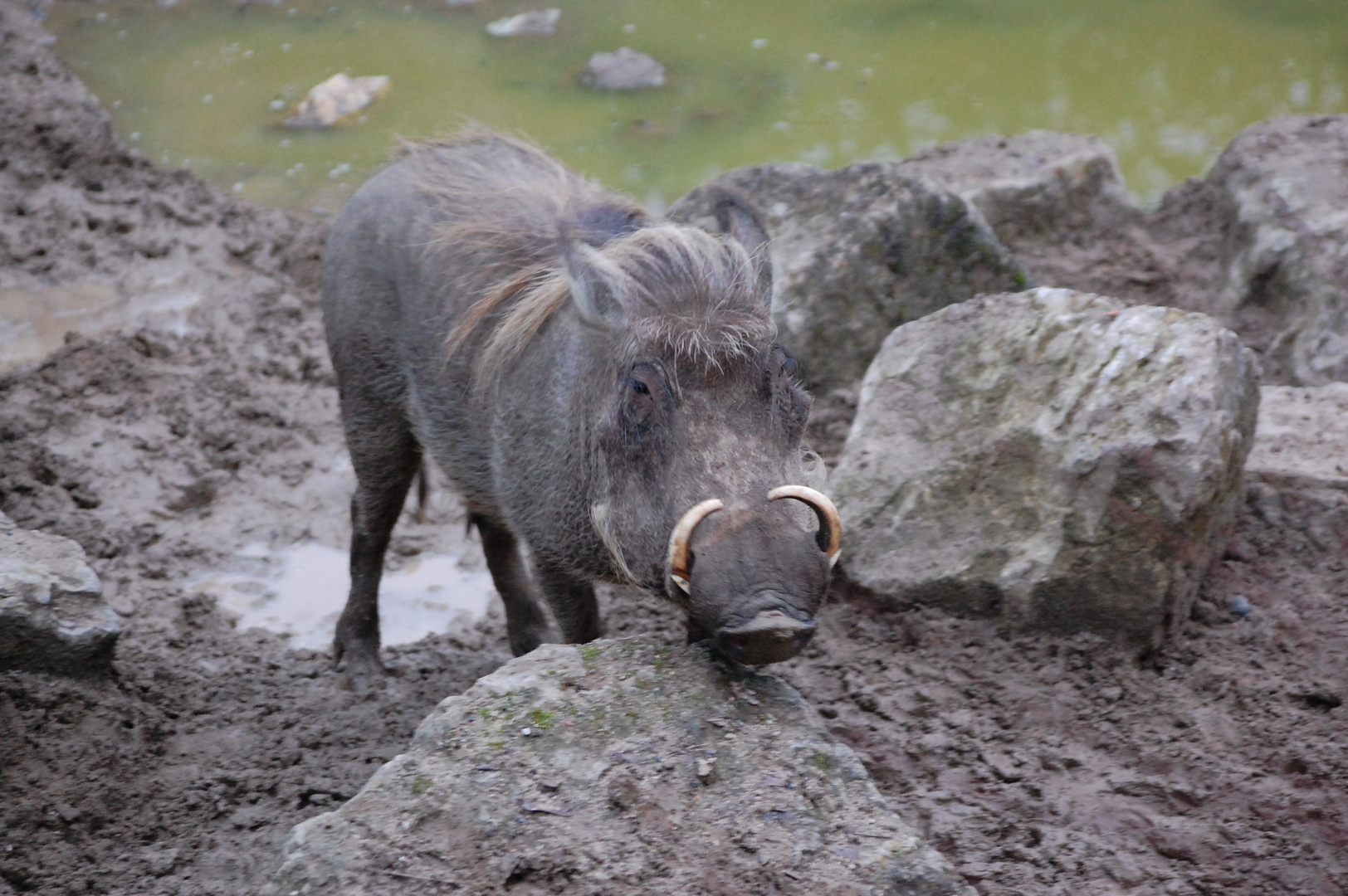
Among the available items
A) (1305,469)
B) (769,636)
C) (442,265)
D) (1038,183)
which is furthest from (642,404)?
(1038,183)

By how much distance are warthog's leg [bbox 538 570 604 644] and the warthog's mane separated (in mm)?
646

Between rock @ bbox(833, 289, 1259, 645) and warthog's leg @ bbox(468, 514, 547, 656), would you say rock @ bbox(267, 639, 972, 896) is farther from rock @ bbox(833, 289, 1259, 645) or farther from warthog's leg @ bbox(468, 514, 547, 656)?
warthog's leg @ bbox(468, 514, 547, 656)

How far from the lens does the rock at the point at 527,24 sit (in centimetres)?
971

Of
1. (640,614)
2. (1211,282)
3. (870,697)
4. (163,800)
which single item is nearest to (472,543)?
(640,614)

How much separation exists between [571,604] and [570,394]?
63 centimetres

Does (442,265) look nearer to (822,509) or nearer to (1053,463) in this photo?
(822,509)

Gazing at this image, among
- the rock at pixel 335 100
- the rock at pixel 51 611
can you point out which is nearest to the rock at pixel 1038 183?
the rock at pixel 51 611

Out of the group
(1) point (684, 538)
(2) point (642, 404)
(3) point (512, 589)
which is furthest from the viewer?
(3) point (512, 589)

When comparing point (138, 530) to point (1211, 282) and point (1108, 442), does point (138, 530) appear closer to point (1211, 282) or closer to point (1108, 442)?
point (1108, 442)

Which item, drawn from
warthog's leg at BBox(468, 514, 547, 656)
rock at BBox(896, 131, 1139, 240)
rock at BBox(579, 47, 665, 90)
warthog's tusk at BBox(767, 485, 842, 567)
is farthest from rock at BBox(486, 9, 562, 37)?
warthog's tusk at BBox(767, 485, 842, 567)

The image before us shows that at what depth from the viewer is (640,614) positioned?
4.31 m

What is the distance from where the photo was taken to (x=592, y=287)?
3.11 meters

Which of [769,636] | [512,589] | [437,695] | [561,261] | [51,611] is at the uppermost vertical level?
[561,261]

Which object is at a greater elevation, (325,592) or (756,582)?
(756,582)
